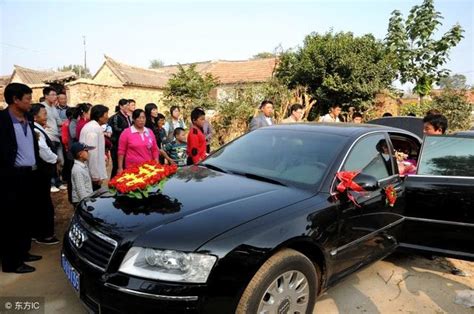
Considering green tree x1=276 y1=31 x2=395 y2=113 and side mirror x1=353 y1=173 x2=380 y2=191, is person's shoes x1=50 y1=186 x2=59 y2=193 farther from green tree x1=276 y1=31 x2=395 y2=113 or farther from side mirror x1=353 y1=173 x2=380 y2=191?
green tree x1=276 y1=31 x2=395 y2=113

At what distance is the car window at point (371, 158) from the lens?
3.13m

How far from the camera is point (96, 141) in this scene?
15.2ft

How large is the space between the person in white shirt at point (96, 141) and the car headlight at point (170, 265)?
9.53 feet

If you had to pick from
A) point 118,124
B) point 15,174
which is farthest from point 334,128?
point 118,124

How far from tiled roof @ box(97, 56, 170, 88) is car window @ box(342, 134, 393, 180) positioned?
21.9 m

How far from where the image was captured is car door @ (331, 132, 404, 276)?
2.82m

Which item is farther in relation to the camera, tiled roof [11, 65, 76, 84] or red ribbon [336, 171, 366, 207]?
tiled roof [11, 65, 76, 84]

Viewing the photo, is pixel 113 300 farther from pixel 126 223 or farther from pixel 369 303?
pixel 369 303

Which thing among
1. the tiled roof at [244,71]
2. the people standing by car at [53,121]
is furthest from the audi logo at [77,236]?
the tiled roof at [244,71]

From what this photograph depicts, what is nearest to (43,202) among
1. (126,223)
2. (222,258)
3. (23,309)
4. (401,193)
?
(23,309)

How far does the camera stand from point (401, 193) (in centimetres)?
351

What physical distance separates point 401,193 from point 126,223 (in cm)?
264

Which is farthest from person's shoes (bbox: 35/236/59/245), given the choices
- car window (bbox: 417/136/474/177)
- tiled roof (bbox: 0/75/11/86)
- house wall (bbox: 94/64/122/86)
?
tiled roof (bbox: 0/75/11/86)

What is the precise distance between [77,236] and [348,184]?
2011 millimetres
